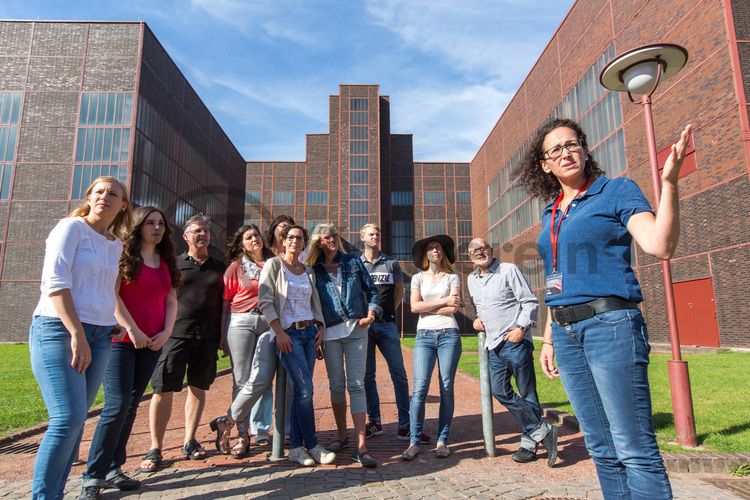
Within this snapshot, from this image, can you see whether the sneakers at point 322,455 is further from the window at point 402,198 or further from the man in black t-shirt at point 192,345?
the window at point 402,198

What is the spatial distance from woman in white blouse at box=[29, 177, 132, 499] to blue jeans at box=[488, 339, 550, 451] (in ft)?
10.1

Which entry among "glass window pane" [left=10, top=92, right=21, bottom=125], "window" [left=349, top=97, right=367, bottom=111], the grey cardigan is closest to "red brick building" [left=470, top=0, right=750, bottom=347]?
the grey cardigan

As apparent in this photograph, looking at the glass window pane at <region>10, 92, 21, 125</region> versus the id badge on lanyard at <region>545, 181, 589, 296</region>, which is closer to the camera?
the id badge on lanyard at <region>545, 181, 589, 296</region>

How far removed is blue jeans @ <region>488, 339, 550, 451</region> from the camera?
415 cm

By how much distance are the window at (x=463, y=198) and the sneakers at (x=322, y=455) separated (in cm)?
4681

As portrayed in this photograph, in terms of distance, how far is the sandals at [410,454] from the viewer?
4086mm

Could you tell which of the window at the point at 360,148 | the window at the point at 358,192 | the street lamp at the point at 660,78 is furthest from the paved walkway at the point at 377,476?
the window at the point at 360,148

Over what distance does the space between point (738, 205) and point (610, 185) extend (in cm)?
1769

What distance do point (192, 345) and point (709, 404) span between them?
6.31 metres

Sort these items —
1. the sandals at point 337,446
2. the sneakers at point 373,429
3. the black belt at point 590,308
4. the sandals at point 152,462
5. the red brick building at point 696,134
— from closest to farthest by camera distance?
the black belt at point 590,308, the sandals at point 152,462, the sandals at point 337,446, the sneakers at point 373,429, the red brick building at point 696,134

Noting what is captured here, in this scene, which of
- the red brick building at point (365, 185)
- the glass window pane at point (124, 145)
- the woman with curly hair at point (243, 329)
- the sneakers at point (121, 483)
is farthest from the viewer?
the red brick building at point (365, 185)

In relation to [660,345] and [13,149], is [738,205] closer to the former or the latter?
[660,345]

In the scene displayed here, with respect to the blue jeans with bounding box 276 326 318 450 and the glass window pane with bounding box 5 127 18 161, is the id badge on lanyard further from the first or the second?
the glass window pane with bounding box 5 127 18 161

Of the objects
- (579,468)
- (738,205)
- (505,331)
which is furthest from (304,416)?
(738,205)
